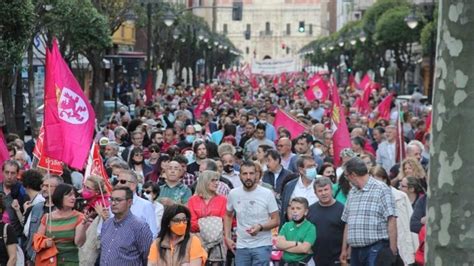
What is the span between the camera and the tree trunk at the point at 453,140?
4.09 metres

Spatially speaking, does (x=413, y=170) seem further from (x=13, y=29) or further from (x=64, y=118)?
(x=13, y=29)

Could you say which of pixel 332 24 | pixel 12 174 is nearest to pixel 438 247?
pixel 12 174

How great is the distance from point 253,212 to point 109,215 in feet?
5.57

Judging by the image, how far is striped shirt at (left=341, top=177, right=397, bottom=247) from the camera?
35.0 ft

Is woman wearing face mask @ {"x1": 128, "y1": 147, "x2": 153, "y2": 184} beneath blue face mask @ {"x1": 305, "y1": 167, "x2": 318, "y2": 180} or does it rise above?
beneath

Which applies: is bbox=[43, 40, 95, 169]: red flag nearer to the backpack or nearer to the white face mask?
the white face mask

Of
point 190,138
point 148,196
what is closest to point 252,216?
point 148,196

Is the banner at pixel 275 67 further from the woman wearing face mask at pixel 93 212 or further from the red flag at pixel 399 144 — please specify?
the woman wearing face mask at pixel 93 212

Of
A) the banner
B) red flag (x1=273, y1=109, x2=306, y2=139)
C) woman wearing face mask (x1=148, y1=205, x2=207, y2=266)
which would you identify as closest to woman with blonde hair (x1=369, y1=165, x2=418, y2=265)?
woman wearing face mask (x1=148, y1=205, x2=207, y2=266)

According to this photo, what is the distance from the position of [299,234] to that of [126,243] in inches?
80.2

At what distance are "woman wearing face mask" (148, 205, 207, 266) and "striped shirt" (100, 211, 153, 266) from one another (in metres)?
0.61

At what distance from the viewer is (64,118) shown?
12.1m

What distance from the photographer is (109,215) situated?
10211mm

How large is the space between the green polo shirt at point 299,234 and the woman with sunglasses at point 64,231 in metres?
1.77
